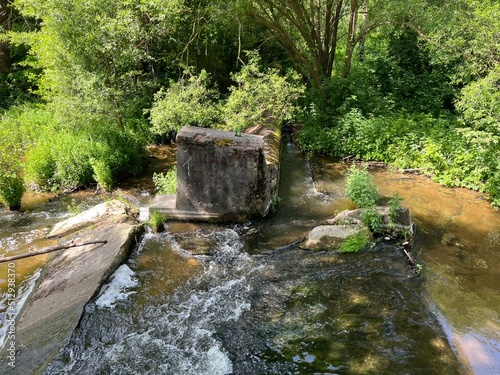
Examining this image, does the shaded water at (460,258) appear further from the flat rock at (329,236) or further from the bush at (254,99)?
the bush at (254,99)

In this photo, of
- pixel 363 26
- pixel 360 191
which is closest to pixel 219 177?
pixel 360 191

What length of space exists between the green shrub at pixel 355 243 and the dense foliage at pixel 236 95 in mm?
3497

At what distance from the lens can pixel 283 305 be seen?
473 centimetres

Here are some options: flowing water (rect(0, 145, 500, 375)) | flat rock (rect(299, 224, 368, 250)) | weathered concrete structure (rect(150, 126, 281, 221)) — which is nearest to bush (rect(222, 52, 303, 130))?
weathered concrete structure (rect(150, 126, 281, 221))

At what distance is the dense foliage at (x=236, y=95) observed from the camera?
875 cm

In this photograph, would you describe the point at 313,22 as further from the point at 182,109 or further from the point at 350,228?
the point at 350,228

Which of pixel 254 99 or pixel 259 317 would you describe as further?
pixel 254 99

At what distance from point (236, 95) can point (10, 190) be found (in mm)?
5670

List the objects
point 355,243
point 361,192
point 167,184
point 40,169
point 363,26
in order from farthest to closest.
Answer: point 363,26 → point 40,169 → point 167,184 → point 361,192 → point 355,243

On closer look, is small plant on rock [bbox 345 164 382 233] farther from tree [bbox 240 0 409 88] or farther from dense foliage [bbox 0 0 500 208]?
tree [bbox 240 0 409 88]

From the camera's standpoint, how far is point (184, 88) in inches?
384

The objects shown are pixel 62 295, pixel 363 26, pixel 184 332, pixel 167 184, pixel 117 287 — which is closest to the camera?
pixel 184 332

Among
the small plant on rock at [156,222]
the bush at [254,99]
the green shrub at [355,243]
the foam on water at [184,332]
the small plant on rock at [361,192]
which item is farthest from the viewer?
the bush at [254,99]

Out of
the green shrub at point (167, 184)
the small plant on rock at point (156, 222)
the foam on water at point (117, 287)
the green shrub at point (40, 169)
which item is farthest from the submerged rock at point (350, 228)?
the green shrub at point (40, 169)
